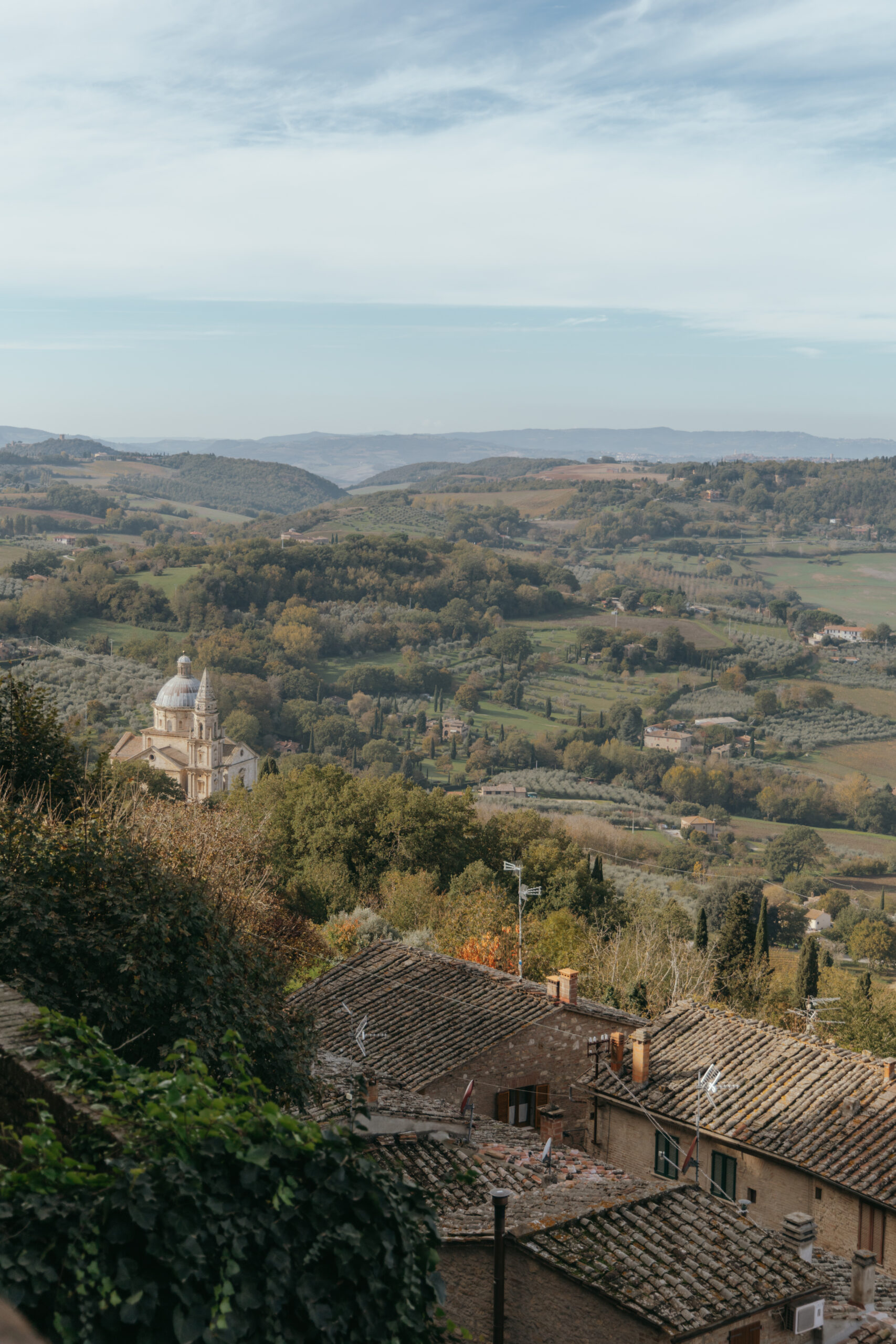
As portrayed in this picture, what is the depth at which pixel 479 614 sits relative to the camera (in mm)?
183125

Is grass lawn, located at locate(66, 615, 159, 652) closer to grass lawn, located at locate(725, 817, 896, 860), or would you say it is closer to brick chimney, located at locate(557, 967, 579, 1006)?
grass lawn, located at locate(725, 817, 896, 860)

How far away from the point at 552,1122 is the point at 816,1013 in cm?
1917

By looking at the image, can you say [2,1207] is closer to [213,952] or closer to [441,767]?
[213,952]

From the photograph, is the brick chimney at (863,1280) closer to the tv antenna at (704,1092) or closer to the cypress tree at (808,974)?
the tv antenna at (704,1092)

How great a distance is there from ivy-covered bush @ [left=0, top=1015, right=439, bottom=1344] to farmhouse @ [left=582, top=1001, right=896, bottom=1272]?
10935 mm

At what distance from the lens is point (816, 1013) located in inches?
1297

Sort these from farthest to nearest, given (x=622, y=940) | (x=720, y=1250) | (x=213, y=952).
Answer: (x=622, y=940) → (x=213, y=952) → (x=720, y=1250)

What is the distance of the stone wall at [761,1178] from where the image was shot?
565 inches

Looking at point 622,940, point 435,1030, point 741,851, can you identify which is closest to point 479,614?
point 741,851

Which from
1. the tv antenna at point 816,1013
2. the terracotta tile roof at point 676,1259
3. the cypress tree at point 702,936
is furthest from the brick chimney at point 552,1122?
the cypress tree at point 702,936

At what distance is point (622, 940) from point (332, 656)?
4744 inches

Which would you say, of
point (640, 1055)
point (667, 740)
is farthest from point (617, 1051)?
point (667, 740)

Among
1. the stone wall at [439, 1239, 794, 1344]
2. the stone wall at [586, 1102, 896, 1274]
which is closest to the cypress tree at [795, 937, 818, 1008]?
the stone wall at [586, 1102, 896, 1274]

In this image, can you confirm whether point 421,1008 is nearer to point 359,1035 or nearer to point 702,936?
point 359,1035
